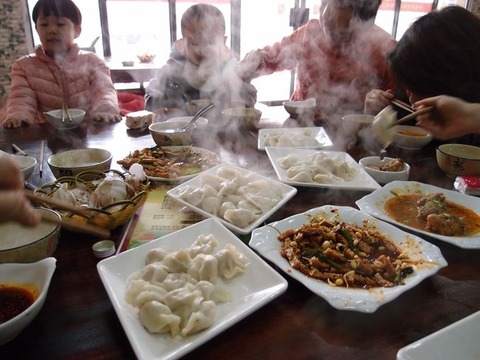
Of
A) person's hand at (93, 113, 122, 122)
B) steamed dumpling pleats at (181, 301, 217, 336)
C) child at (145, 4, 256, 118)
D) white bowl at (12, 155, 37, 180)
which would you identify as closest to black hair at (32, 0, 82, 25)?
child at (145, 4, 256, 118)

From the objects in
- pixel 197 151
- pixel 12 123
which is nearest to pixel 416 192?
→ pixel 197 151

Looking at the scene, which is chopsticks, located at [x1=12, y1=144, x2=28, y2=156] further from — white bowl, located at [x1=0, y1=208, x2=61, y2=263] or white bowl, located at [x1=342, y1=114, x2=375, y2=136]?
white bowl, located at [x1=342, y1=114, x2=375, y2=136]

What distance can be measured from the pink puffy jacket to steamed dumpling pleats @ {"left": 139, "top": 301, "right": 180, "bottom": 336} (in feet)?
8.20

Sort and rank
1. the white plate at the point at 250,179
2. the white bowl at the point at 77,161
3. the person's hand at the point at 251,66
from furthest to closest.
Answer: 1. the person's hand at the point at 251,66
2. the white bowl at the point at 77,161
3. the white plate at the point at 250,179

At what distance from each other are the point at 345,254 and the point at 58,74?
340cm

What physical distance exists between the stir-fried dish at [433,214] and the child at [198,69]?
78.5 inches

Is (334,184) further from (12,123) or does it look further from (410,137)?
(12,123)

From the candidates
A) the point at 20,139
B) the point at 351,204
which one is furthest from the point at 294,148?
the point at 20,139

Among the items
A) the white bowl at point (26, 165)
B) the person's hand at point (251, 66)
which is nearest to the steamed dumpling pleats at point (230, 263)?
the white bowl at point (26, 165)

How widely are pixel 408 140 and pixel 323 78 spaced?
1580 millimetres

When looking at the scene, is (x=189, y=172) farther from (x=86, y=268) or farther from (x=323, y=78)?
(x=323, y=78)

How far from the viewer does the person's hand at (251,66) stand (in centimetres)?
346

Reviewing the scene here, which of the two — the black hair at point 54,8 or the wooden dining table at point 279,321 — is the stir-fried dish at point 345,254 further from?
the black hair at point 54,8

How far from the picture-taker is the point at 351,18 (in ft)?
10.6
